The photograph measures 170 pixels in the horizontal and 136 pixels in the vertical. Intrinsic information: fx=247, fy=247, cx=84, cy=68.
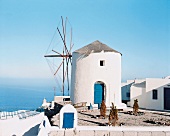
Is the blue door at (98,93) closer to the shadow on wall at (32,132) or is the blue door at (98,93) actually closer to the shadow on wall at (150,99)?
the shadow on wall at (150,99)

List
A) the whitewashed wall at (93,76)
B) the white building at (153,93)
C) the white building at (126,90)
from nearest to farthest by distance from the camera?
the whitewashed wall at (93,76) < the white building at (153,93) < the white building at (126,90)

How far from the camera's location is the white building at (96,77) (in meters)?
20.1

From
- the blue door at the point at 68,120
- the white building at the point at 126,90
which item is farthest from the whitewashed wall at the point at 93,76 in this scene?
the blue door at the point at 68,120

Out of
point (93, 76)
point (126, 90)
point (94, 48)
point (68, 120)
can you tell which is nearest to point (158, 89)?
point (126, 90)

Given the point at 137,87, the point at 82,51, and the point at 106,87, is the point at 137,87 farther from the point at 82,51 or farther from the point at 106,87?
the point at 82,51

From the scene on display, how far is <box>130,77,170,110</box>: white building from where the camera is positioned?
2092 cm

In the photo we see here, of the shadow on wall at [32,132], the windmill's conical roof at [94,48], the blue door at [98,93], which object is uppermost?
the windmill's conical roof at [94,48]

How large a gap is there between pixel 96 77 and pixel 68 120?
9.76 m

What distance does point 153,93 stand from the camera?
21453mm

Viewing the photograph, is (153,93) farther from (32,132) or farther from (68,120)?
(68,120)

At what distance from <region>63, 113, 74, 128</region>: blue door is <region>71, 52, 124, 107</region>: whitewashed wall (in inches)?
363

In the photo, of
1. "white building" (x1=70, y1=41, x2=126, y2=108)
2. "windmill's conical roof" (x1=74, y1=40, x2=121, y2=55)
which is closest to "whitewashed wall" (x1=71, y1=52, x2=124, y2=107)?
"white building" (x1=70, y1=41, x2=126, y2=108)

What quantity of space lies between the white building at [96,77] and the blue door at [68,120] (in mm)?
9208

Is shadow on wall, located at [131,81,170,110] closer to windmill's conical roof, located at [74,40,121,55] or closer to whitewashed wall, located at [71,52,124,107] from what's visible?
whitewashed wall, located at [71,52,124,107]
